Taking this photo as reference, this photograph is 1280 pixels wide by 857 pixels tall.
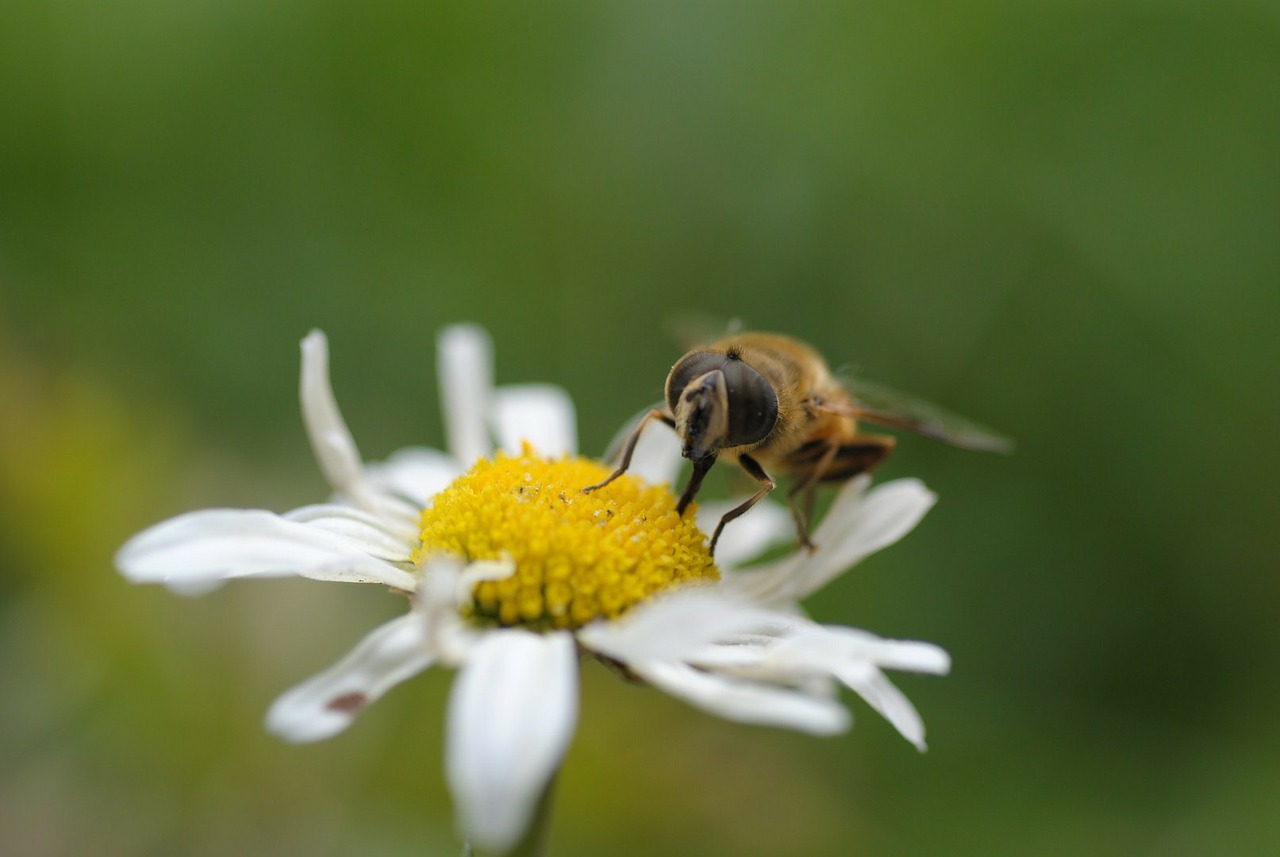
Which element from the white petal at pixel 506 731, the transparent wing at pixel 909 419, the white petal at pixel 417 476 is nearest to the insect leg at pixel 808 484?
the transparent wing at pixel 909 419

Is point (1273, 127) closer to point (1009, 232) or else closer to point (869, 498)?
point (1009, 232)

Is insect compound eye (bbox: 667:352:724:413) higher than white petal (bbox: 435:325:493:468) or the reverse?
higher

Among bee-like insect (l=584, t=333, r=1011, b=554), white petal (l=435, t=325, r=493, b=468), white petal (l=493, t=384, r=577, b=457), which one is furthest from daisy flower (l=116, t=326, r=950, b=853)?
white petal (l=493, t=384, r=577, b=457)

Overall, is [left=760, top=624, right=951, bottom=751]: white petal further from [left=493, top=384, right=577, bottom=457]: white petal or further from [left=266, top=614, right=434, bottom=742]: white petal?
[left=493, top=384, right=577, bottom=457]: white petal

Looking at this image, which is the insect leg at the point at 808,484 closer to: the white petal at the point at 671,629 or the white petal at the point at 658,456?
the white petal at the point at 658,456

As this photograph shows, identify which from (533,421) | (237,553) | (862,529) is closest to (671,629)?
(237,553)

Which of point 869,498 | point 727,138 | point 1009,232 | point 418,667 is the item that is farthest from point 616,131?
point 418,667
